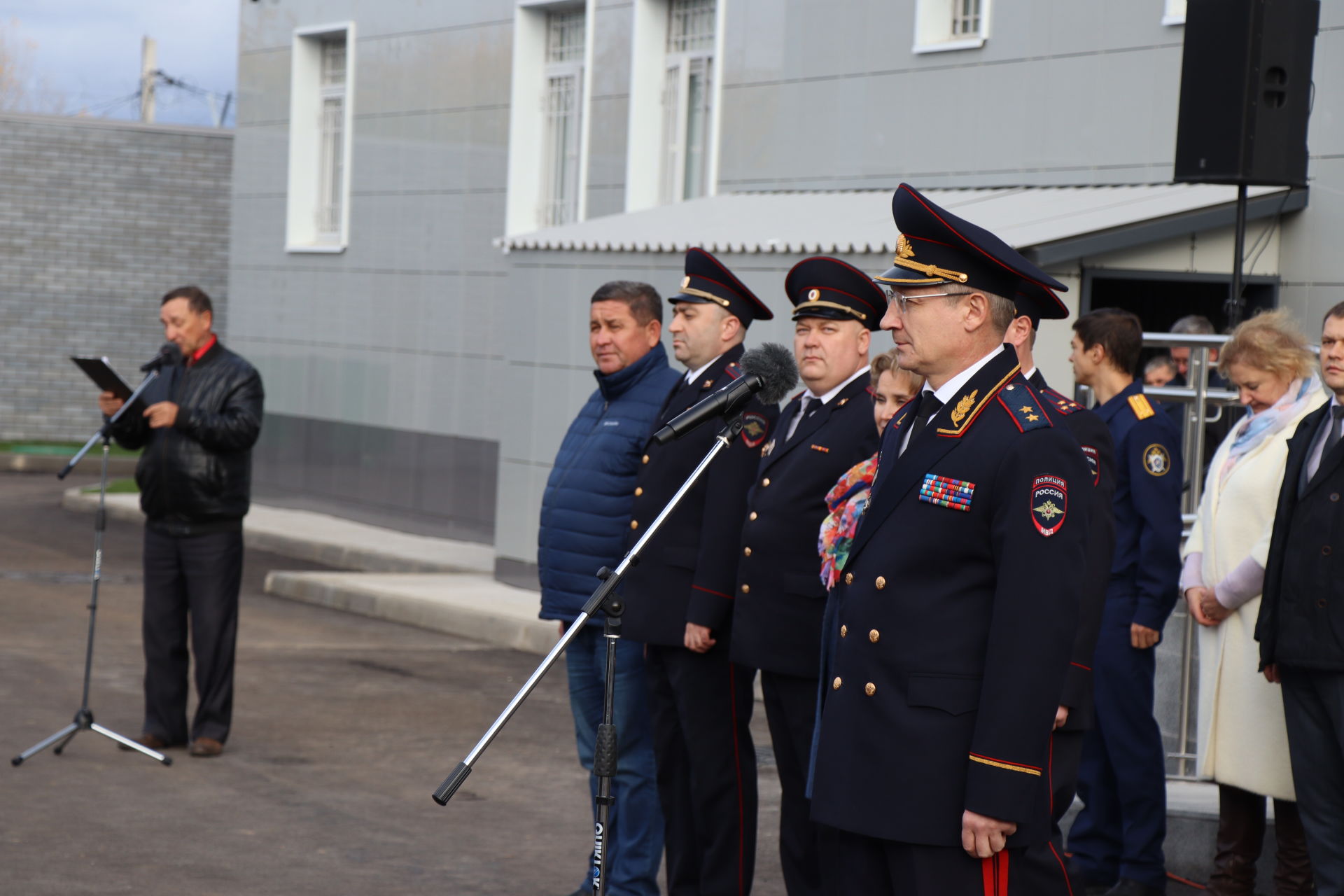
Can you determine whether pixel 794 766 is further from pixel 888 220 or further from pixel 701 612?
pixel 888 220

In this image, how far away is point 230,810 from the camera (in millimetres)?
7094

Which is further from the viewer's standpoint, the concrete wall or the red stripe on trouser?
the concrete wall

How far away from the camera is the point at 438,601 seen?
1246cm

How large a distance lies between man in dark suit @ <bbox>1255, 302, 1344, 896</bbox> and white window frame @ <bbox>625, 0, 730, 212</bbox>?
9.55 meters

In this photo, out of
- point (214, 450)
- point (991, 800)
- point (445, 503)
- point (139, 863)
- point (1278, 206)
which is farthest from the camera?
point (445, 503)

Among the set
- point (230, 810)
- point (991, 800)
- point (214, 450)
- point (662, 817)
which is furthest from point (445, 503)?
point (991, 800)

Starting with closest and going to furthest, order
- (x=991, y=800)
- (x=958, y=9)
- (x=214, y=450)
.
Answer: (x=991, y=800)
(x=214, y=450)
(x=958, y=9)

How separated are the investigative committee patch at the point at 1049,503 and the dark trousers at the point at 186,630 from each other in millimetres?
5315

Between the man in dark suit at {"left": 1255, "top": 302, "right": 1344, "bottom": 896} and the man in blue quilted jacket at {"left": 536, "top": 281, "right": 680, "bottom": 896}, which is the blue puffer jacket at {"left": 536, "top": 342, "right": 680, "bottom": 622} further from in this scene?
the man in dark suit at {"left": 1255, "top": 302, "right": 1344, "bottom": 896}

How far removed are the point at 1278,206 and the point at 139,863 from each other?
7255mm

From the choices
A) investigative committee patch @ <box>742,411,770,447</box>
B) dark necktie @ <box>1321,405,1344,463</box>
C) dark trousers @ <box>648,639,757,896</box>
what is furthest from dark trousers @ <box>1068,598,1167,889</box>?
investigative committee patch @ <box>742,411,770,447</box>

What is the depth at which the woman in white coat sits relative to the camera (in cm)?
577

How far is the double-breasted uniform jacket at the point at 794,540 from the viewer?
16.8 feet

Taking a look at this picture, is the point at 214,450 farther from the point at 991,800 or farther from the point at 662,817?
the point at 991,800
